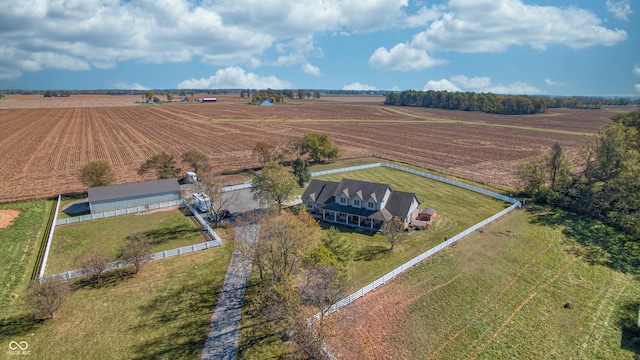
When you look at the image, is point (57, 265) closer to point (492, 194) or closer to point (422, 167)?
point (492, 194)

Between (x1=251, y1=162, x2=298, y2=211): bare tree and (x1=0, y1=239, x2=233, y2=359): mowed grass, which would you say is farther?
(x1=251, y1=162, x2=298, y2=211): bare tree

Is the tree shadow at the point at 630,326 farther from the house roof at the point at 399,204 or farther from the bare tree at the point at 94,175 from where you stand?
the bare tree at the point at 94,175

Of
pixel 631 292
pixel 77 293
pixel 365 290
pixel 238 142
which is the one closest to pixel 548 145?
pixel 631 292

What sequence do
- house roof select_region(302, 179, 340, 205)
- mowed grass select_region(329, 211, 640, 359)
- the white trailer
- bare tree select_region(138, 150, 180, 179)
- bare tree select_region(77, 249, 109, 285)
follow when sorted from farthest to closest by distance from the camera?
bare tree select_region(138, 150, 180, 179) → the white trailer → house roof select_region(302, 179, 340, 205) → bare tree select_region(77, 249, 109, 285) → mowed grass select_region(329, 211, 640, 359)

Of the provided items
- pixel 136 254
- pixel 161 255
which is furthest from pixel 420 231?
pixel 136 254

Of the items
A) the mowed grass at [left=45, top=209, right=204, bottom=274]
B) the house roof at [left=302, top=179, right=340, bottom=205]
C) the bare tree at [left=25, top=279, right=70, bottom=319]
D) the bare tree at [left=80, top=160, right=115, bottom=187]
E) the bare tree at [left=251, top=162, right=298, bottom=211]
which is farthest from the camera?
the bare tree at [left=80, top=160, right=115, bottom=187]

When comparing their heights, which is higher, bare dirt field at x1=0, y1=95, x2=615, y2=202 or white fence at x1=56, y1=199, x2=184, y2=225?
bare dirt field at x1=0, y1=95, x2=615, y2=202

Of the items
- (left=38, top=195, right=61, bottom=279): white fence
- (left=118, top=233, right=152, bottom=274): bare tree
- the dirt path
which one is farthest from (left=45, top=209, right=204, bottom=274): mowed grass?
the dirt path

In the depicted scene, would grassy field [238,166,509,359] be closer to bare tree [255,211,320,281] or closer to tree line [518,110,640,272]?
bare tree [255,211,320,281]
